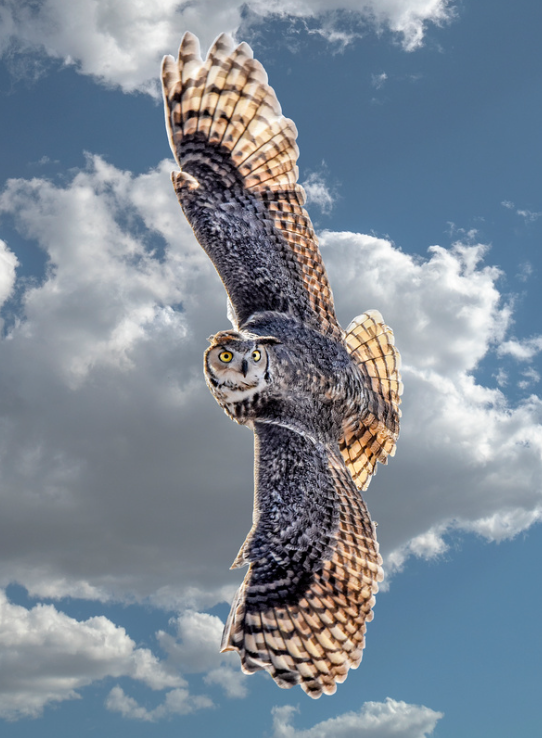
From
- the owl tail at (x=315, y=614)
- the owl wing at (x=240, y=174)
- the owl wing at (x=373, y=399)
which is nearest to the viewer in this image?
the owl tail at (x=315, y=614)

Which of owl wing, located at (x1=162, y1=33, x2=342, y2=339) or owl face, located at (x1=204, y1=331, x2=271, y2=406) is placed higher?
owl wing, located at (x1=162, y1=33, x2=342, y2=339)

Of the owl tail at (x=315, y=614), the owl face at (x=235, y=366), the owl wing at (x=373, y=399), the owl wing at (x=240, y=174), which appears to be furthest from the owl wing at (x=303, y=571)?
the owl wing at (x=240, y=174)

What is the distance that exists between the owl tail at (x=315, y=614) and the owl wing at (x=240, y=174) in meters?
2.66

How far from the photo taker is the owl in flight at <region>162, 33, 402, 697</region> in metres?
7.03

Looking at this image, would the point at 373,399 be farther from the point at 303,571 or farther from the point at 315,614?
the point at 315,614

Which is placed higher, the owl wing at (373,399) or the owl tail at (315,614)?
the owl wing at (373,399)

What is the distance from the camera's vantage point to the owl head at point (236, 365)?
7094mm

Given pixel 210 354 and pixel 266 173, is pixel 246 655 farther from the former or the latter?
pixel 266 173

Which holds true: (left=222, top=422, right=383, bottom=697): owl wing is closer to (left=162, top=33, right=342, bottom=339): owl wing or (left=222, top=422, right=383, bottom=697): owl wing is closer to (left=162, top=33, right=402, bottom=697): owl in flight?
(left=162, top=33, right=402, bottom=697): owl in flight

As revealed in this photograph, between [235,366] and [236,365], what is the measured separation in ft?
0.05

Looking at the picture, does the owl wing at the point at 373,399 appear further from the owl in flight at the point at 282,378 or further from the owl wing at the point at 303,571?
the owl wing at the point at 303,571

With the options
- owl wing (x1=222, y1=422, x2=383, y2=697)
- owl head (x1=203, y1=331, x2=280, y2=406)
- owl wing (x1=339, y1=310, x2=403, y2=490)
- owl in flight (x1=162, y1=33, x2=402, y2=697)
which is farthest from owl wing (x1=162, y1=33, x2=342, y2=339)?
owl wing (x1=222, y1=422, x2=383, y2=697)

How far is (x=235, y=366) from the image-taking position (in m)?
7.18

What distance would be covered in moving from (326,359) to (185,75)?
12.9ft
